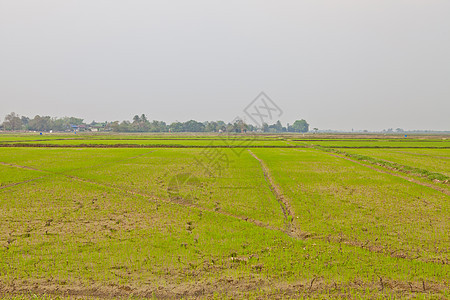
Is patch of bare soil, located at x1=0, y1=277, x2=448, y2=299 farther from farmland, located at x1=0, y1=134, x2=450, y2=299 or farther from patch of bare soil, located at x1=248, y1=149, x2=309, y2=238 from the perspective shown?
patch of bare soil, located at x1=248, y1=149, x2=309, y2=238

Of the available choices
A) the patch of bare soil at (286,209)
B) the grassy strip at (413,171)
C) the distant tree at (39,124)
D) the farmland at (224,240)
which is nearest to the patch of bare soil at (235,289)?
the farmland at (224,240)

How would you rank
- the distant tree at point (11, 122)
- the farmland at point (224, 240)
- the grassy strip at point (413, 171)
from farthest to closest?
the distant tree at point (11, 122) → the grassy strip at point (413, 171) → the farmland at point (224, 240)

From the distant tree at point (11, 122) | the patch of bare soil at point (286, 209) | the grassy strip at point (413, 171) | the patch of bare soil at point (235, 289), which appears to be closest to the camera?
the patch of bare soil at point (235, 289)

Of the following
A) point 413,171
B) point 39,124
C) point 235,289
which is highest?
point 39,124

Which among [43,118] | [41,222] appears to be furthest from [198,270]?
[43,118]

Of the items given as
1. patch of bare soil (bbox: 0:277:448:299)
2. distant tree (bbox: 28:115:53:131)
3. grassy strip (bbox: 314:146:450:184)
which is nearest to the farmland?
patch of bare soil (bbox: 0:277:448:299)

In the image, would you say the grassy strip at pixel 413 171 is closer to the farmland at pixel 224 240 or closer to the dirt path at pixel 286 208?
the farmland at pixel 224 240

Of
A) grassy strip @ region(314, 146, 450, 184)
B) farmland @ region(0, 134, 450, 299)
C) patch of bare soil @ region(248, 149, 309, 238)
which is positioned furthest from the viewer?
grassy strip @ region(314, 146, 450, 184)

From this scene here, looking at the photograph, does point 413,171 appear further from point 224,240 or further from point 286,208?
point 224,240

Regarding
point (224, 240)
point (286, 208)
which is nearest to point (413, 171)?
point (286, 208)

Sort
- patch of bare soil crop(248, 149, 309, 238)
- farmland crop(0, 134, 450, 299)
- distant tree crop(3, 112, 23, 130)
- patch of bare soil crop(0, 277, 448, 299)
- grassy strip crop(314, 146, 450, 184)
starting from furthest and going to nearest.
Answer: distant tree crop(3, 112, 23, 130), grassy strip crop(314, 146, 450, 184), patch of bare soil crop(248, 149, 309, 238), farmland crop(0, 134, 450, 299), patch of bare soil crop(0, 277, 448, 299)

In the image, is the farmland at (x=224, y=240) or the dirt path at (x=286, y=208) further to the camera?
the dirt path at (x=286, y=208)

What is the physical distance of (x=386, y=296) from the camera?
581cm

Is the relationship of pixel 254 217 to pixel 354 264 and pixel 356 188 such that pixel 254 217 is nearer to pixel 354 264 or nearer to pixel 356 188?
pixel 354 264
